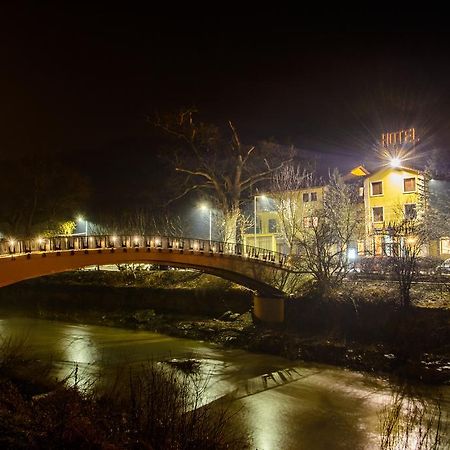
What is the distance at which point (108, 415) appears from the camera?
30.9 feet

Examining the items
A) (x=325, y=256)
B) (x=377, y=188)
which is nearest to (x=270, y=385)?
(x=325, y=256)

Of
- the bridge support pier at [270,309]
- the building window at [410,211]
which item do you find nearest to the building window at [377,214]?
the building window at [410,211]

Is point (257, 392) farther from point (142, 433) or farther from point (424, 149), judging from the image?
point (424, 149)

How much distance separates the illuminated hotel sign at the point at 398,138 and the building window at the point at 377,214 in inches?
280

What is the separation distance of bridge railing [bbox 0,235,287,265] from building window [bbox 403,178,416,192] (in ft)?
51.6

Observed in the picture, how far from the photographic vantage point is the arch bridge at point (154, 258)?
75.9ft

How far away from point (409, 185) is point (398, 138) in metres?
6.93

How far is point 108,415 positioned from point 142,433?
164 centimetres

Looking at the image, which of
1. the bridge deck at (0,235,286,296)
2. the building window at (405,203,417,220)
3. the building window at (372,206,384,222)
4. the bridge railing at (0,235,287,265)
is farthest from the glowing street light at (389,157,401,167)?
the bridge railing at (0,235,287,265)

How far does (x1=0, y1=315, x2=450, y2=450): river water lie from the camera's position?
15.1m

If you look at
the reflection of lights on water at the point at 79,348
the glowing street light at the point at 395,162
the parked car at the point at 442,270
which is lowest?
the reflection of lights on water at the point at 79,348

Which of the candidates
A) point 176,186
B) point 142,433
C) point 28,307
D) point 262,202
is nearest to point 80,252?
point 142,433

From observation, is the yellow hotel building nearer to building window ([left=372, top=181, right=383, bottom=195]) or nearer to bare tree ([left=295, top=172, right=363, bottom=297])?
building window ([left=372, top=181, right=383, bottom=195])

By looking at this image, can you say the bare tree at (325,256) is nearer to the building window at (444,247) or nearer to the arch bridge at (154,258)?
the arch bridge at (154,258)
